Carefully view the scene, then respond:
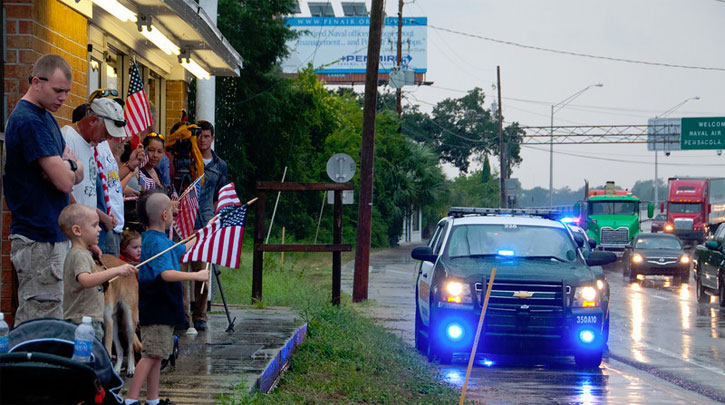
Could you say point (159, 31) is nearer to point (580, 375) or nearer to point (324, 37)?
point (580, 375)

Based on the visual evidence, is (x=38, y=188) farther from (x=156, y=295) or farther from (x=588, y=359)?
(x=588, y=359)

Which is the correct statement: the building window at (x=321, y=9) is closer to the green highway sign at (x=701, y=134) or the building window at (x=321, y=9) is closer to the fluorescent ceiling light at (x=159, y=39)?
the green highway sign at (x=701, y=134)

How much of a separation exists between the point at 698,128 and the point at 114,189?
191 ft

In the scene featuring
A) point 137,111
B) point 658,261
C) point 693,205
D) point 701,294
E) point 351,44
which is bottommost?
point 701,294

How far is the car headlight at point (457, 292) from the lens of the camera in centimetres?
1136

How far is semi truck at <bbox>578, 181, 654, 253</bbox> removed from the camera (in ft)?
140

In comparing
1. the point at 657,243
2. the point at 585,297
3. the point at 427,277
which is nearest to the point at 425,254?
the point at 427,277

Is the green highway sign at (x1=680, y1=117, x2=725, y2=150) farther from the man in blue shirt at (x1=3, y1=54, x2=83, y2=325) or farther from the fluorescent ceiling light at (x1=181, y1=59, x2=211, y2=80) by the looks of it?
the man in blue shirt at (x1=3, y1=54, x2=83, y2=325)

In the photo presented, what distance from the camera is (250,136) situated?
32875 millimetres

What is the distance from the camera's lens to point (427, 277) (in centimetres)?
1261

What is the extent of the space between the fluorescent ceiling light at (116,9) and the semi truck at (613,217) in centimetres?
3490

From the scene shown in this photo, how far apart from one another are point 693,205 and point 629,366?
45.7 meters

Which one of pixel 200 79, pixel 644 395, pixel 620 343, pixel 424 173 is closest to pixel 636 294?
pixel 620 343

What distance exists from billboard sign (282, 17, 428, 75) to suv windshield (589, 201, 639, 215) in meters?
24.1
